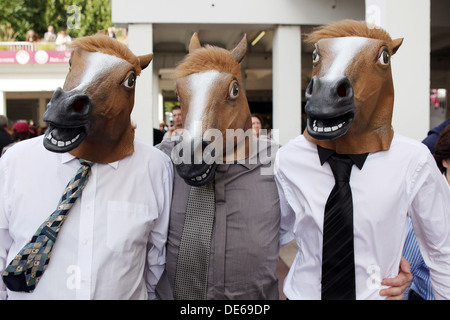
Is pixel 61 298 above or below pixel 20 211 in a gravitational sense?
below

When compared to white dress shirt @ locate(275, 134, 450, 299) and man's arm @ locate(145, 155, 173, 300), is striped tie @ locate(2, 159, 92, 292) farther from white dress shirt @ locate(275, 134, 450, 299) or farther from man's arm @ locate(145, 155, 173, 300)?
white dress shirt @ locate(275, 134, 450, 299)

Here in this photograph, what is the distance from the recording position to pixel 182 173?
6.32 ft

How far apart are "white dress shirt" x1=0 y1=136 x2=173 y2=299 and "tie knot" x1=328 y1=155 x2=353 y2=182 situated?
896 millimetres

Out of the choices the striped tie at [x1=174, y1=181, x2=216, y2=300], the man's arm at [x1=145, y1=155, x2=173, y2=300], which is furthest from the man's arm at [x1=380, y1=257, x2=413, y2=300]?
the man's arm at [x1=145, y1=155, x2=173, y2=300]

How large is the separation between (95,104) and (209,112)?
1.70 ft

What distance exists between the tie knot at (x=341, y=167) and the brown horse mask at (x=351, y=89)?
38 mm

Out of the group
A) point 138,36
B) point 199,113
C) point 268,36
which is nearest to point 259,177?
point 199,113

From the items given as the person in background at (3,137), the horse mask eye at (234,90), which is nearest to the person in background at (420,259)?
the horse mask eye at (234,90)

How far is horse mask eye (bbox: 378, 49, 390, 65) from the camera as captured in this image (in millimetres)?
1896

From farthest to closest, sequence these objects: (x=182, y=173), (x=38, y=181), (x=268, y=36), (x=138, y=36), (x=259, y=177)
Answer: (x=268, y=36) < (x=138, y=36) < (x=259, y=177) < (x=38, y=181) < (x=182, y=173)
